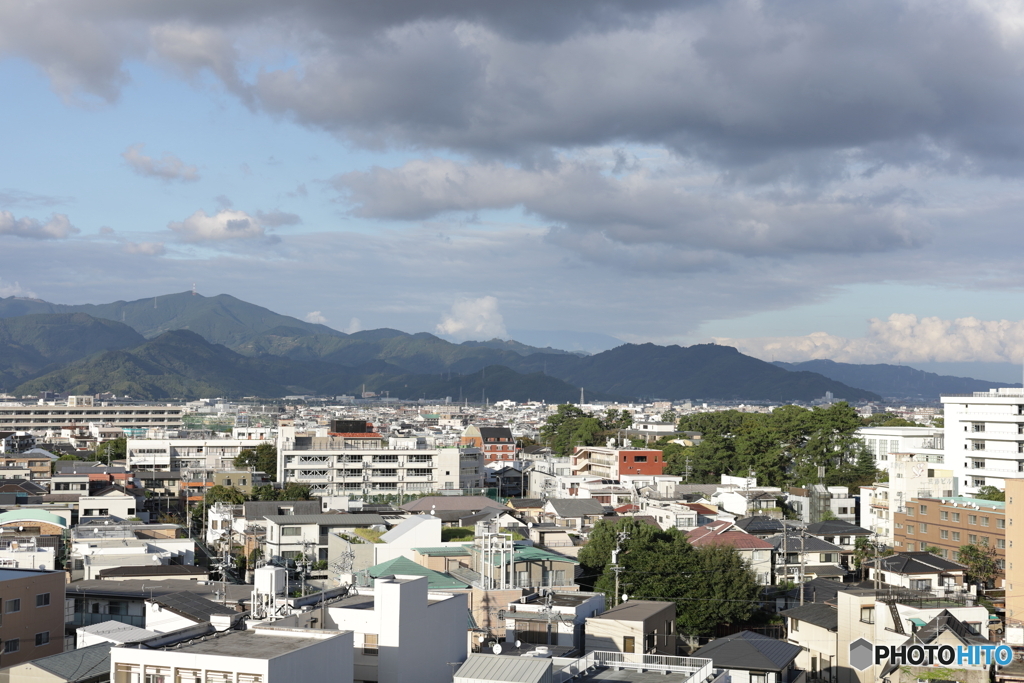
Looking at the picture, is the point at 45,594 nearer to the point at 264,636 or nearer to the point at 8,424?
the point at 264,636

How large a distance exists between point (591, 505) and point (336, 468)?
20072 millimetres

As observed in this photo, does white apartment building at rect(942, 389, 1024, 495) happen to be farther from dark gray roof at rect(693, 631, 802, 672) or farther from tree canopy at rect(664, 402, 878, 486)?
dark gray roof at rect(693, 631, 802, 672)

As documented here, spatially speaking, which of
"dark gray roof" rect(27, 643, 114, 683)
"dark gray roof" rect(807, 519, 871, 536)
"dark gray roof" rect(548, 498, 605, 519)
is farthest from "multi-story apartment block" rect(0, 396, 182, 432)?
"dark gray roof" rect(27, 643, 114, 683)

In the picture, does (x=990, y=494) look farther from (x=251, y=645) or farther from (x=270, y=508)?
(x=251, y=645)

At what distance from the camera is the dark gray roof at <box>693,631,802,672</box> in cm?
1625

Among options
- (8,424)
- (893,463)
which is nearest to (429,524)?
(893,463)

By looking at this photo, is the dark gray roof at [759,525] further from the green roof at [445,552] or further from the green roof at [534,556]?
the green roof at [445,552]

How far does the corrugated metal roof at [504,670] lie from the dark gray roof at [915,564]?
15626 millimetres

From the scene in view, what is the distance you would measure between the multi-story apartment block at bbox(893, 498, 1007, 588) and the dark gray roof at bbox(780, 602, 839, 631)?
12041mm

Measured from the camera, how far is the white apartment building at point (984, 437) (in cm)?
4184

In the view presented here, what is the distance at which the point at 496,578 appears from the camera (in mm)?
21750

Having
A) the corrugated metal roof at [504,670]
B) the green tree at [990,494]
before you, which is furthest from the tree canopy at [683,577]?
the green tree at [990,494]

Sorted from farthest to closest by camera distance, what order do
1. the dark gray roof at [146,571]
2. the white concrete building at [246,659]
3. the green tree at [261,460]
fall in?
the green tree at [261,460]
the dark gray roof at [146,571]
the white concrete building at [246,659]

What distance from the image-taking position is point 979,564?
2997 cm
